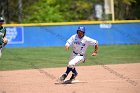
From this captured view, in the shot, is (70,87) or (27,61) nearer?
(70,87)

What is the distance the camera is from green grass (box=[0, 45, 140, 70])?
21.0 m

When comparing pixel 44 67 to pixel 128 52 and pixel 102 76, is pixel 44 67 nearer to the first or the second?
pixel 102 76

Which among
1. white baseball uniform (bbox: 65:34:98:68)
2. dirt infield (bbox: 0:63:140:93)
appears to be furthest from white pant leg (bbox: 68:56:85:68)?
dirt infield (bbox: 0:63:140:93)

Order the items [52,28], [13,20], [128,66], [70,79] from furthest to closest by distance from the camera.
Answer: [13,20], [52,28], [128,66], [70,79]

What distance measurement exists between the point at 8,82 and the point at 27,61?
733 cm

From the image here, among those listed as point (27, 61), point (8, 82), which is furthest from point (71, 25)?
point (8, 82)

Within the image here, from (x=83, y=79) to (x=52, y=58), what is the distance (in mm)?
7957

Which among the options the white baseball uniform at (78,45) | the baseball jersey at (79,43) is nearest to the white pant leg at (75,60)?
the white baseball uniform at (78,45)

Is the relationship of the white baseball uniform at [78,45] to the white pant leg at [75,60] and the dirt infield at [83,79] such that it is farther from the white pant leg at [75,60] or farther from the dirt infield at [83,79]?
the dirt infield at [83,79]

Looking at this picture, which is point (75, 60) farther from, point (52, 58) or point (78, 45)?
point (52, 58)

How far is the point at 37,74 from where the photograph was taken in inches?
679

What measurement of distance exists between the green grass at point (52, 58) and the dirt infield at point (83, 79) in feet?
6.08

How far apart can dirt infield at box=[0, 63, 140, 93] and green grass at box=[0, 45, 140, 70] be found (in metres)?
1.85

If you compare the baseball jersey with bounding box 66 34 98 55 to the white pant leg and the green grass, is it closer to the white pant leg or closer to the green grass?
the white pant leg
